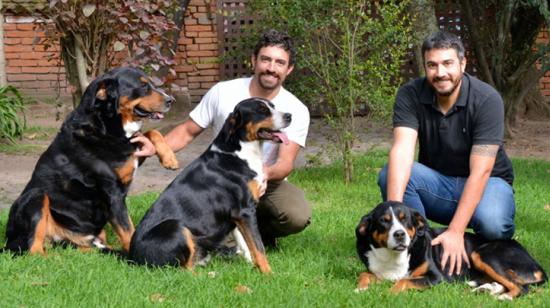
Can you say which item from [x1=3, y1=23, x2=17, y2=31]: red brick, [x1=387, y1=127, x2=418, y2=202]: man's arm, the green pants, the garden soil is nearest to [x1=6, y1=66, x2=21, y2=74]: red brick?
[x1=3, y1=23, x2=17, y2=31]: red brick

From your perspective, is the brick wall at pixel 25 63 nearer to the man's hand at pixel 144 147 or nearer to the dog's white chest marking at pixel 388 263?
the man's hand at pixel 144 147

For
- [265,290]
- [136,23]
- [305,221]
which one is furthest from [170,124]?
[265,290]

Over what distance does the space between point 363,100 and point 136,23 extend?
313 cm

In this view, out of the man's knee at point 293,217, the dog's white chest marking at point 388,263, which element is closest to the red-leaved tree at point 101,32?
the man's knee at point 293,217

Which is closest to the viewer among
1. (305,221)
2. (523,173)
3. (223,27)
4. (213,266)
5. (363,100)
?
(213,266)

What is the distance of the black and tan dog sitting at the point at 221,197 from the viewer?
5328 millimetres

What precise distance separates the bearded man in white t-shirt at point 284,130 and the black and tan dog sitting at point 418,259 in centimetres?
107

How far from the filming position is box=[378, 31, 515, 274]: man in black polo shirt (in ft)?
17.7

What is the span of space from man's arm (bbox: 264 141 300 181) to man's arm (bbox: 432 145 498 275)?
4.33ft

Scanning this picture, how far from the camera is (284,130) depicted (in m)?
6.16

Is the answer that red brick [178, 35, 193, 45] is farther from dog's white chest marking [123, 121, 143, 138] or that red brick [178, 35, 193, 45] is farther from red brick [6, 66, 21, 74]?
dog's white chest marking [123, 121, 143, 138]

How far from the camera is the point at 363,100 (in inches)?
369

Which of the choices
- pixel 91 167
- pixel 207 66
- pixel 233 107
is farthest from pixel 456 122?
pixel 207 66

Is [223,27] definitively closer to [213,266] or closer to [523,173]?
[523,173]
